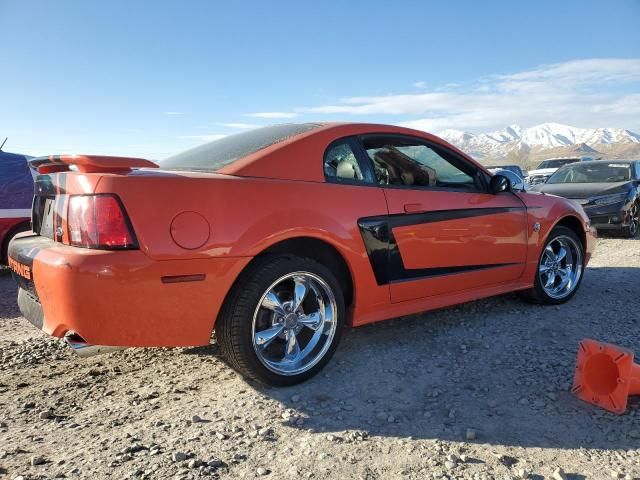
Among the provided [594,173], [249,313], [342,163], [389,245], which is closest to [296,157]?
[342,163]

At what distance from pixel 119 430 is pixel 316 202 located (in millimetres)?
1547

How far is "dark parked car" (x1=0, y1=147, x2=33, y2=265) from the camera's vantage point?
6.27m

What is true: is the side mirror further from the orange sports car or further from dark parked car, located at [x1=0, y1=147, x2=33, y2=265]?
dark parked car, located at [x1=0, y1=147, x2=33, y2=265]

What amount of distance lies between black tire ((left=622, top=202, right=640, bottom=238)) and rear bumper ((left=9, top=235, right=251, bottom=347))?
8.34 m

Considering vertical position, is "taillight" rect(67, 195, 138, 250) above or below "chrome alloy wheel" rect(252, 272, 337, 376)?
above

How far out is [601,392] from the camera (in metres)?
2.65

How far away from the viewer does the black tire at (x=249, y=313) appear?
8.53 ft

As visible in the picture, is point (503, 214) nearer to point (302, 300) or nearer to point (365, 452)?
point (302, 300)

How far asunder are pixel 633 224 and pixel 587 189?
3.29ft

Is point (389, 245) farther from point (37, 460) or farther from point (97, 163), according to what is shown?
point (37, 460)

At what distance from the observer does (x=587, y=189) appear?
352 inches

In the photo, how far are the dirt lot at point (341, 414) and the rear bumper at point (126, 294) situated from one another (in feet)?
1.47

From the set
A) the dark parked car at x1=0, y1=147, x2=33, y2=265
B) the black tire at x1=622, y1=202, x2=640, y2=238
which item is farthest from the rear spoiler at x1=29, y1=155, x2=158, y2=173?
the black tire at x1=622, y1=202, x2=640, y2=238

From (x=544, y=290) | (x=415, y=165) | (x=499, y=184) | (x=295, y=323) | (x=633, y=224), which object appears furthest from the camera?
(x=633, y=224)
